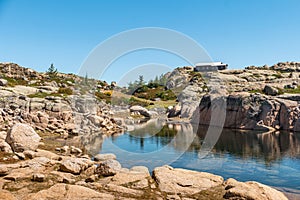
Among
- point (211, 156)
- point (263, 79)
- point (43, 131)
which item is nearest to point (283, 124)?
point (211, 156)

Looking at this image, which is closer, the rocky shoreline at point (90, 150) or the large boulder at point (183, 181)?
the rocky shoreline at point (90, 150)

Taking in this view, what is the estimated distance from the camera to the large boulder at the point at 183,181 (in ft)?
43.7

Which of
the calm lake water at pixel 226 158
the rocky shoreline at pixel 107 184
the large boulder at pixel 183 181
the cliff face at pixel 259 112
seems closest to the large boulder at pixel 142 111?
the cliff face at pixel 259 112

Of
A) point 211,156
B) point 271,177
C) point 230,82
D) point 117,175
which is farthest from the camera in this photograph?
point 230,82

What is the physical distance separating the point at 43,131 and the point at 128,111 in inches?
1701

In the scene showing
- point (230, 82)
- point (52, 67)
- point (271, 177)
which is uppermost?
point (52, 67)

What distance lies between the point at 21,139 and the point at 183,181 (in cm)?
1278

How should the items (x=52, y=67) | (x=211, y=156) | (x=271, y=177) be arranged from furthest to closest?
(x=52, y=67), (x=211, y=156), (x=271, y=177)

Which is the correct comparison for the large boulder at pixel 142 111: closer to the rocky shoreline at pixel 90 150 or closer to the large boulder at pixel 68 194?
the rocky shoreline at pixel 90 150

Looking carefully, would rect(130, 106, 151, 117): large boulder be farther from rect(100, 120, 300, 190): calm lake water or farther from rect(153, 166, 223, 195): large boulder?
rect(153, 166, 223, 195): large boulder

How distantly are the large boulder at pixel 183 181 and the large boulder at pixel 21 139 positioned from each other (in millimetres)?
10621

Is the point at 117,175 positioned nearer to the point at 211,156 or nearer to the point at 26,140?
the point at 26,140

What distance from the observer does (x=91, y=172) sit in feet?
51.8

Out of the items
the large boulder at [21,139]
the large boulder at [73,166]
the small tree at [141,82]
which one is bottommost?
the large boulder at [73,166]
